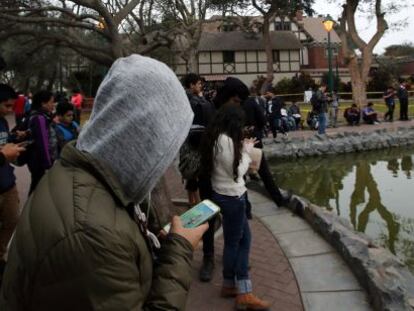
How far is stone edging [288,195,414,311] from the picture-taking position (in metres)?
2.87

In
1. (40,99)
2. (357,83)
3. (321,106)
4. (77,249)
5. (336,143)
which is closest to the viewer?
(77,249)

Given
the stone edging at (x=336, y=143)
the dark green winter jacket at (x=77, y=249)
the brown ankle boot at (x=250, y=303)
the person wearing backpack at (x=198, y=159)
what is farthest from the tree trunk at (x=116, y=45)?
the stone edging at (x=336, y=143)

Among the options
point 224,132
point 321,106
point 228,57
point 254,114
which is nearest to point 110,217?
point 224,132

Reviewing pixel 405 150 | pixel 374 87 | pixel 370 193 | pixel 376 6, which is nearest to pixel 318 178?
pixel 370 193

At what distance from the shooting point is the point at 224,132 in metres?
3.02

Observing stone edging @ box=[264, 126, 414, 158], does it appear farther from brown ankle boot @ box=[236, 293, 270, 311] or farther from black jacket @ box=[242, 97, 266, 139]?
brown ankle boot @ box=[236, 293, 270, 311]

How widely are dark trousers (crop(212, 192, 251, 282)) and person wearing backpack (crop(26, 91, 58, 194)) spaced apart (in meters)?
2.08

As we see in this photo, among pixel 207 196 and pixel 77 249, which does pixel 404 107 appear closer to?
pixel 207 196

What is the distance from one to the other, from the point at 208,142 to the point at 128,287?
6.94 feet

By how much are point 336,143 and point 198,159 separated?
347 inches

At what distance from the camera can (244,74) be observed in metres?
36.6

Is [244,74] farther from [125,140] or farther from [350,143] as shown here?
[125,140]

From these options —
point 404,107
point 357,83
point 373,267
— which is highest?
point 357,83

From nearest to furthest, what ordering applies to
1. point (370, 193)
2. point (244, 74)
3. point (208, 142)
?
point (208, 142)
point (370, 193)
point (244, 74)
